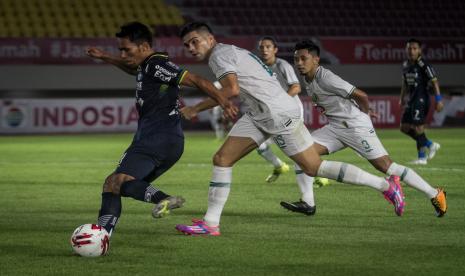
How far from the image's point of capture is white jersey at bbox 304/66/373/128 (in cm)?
1007

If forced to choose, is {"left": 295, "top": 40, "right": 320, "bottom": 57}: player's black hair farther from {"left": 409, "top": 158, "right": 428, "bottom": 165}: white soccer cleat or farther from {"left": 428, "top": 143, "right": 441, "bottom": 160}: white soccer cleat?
{"left": 428, "top": 143, "right": 441, "bottom": 160}: white soccer cleat

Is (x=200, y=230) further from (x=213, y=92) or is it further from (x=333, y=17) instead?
(x=333, y=17)

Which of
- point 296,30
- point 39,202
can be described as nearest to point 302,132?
point 39,202

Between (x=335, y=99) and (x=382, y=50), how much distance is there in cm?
2296

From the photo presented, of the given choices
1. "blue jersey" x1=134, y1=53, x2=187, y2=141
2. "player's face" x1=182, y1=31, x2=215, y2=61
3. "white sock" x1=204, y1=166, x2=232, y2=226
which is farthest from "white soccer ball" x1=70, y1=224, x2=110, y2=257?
"player's face" x1=182, y1=31, x2=215, y2=61

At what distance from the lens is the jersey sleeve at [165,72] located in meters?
7.84

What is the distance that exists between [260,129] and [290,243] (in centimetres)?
123

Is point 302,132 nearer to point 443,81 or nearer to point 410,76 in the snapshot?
point 410,76

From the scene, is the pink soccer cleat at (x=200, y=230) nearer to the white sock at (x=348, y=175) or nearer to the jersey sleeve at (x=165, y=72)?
the white sock at (x=348, y=175)

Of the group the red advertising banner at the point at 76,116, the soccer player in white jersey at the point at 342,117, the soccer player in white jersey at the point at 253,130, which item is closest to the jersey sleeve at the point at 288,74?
the soccer player in white jersey at the point at 342,117

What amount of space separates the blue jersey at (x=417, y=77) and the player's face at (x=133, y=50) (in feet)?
33.7

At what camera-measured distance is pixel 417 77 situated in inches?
700

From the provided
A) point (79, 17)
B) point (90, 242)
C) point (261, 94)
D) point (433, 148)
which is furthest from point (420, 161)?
point (79, 17)

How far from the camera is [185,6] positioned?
33.8 meters
